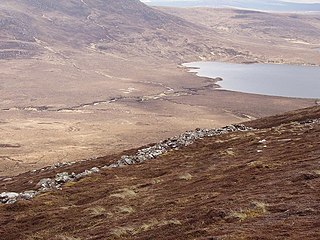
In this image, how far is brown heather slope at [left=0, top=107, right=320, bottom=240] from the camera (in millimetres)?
14938

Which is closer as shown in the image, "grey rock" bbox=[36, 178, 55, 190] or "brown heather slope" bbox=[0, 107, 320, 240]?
"brown heather slope" bbox=[0, 107, 320, 240]

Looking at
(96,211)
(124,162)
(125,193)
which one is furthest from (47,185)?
(96,211)

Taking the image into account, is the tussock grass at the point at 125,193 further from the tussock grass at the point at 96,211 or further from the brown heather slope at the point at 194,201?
the tussock grass at the point at 96,211

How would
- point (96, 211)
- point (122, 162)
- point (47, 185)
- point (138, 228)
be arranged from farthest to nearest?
point (122, 162) → point (47, 185) → point (96, 211) → point (138, 228)

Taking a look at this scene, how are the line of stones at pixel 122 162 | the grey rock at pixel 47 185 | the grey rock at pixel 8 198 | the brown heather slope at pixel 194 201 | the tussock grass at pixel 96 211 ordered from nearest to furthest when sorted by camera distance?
the brown heather slope at pixel 194 201
the tussock grass at pixel 96 211
the grey rock at pixel 8 198
the line of stones at pixel 122 162
the grey rock at pixel 47 185

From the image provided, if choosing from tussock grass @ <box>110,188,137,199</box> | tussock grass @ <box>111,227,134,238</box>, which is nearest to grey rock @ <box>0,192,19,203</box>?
tussock grass @ <box>110,188,137,199</box>

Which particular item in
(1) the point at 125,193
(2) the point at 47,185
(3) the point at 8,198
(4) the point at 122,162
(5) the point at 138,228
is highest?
(5) the point at 138,228

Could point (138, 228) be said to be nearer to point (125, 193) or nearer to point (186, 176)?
point (125, 193)

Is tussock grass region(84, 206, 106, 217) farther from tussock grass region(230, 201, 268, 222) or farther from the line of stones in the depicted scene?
the line of stones

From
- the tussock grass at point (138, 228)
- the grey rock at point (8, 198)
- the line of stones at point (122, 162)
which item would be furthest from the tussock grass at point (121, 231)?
the grey rock at point (8, 198)

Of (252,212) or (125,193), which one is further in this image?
(125,193)

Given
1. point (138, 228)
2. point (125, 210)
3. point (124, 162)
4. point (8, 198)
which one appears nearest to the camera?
point (138, 228)

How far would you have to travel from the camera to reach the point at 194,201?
792 inches

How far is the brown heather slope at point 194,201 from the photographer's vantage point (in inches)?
588
